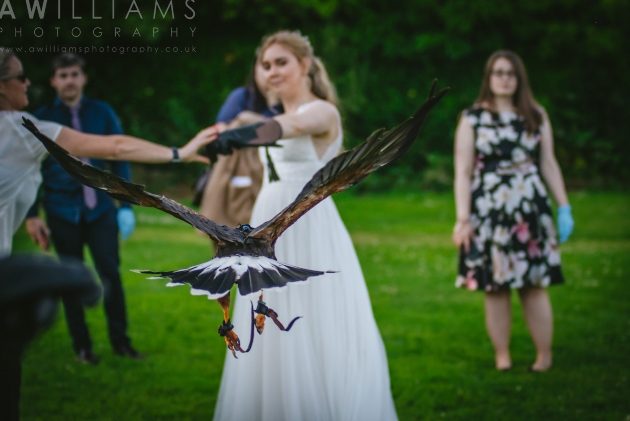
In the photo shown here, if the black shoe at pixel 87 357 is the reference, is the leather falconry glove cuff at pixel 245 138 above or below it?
above

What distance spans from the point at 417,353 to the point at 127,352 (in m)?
2.05

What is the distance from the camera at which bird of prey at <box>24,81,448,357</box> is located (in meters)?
2.22

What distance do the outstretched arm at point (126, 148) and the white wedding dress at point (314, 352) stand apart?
54 cm

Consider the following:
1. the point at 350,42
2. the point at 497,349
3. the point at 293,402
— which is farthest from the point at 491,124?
the point at 350,42

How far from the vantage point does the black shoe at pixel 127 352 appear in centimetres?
488

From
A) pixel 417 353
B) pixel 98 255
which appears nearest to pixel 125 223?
pixel 98 255

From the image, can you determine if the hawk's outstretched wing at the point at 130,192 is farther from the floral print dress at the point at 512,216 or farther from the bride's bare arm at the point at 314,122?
the floral print dress at the point at 512,216

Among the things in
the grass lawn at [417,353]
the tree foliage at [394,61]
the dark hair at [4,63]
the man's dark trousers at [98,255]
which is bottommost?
the grass lawn at [417,353]

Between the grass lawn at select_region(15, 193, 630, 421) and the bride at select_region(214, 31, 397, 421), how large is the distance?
900mm

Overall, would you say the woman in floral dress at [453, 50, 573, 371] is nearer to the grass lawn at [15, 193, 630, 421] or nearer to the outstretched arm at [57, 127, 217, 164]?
the grass lawn at [15, 193, 630, 421]

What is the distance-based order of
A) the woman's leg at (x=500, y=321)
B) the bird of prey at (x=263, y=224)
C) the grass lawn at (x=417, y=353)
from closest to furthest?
the bird of prey at (x=263, y=224), the grass lawn at (x=417, y=353), the woman's leg at (x=500, y=321)

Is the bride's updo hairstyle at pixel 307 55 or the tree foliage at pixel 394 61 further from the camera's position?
the tree foliage at pixel 394 61

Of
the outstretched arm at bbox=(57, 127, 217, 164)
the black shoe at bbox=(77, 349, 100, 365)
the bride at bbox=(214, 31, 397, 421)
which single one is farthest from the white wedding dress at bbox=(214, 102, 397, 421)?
the black shoe at bbox=(77, 349, 100, 365)

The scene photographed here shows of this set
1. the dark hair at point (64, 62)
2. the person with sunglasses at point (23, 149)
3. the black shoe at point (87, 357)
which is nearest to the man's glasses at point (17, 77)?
the person with sunglasses at point (23, 149)
